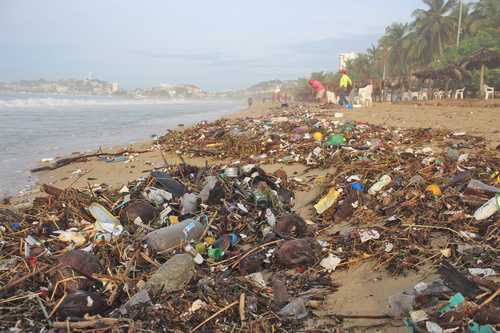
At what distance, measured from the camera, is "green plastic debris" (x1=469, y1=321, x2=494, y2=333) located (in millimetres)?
1776

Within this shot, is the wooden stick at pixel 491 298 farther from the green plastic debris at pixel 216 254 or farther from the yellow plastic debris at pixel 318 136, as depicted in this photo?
the yellow plastic debris at pixel 318 136

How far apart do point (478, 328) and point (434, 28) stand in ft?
132

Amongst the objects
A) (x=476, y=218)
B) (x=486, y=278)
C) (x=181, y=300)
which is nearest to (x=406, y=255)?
(x=486, y=278)

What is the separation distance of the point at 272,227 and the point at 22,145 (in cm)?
949

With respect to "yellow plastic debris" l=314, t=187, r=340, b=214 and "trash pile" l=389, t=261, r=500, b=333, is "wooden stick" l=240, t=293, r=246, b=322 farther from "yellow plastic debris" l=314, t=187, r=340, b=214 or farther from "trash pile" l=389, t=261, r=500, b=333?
"yellow plastic debris" l=314, t=187, r=340, b=214

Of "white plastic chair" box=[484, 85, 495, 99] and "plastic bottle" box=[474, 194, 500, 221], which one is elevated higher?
"white plastic chair" box=[484, 85, 495, 99]

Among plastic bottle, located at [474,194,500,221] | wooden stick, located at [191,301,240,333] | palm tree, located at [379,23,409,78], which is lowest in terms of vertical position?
wooden stick, located at [191,301,240,333]

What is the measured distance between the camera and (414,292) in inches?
87.7

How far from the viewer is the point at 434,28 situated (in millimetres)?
35375

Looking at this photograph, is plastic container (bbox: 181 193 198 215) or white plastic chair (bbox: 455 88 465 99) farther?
white plastic chair (bbox: 455 88 465 99)

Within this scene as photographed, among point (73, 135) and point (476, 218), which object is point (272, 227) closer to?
point (476, 218)

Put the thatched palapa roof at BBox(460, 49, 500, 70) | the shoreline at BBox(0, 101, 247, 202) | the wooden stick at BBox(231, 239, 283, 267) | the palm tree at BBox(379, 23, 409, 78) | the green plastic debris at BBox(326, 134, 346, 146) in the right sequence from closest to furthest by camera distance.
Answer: the wooden stick at BBox(231, 239, 283, 267) < the shoreline at BBox(0, 101, 247, 202) < the green plastic debris at BBox(326, 134, 346, 146) < the thatched palapa roof at BBox(460, 49, 500, 70) < the palm tree at BBox(379, 23, 409, 78)

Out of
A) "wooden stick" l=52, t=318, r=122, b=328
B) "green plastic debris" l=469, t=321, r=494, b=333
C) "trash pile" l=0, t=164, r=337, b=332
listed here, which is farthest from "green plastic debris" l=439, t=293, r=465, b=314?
"wooden stick" l=52, t=318, r=122, b=328

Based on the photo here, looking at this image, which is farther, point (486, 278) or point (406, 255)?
point (406, 255)
